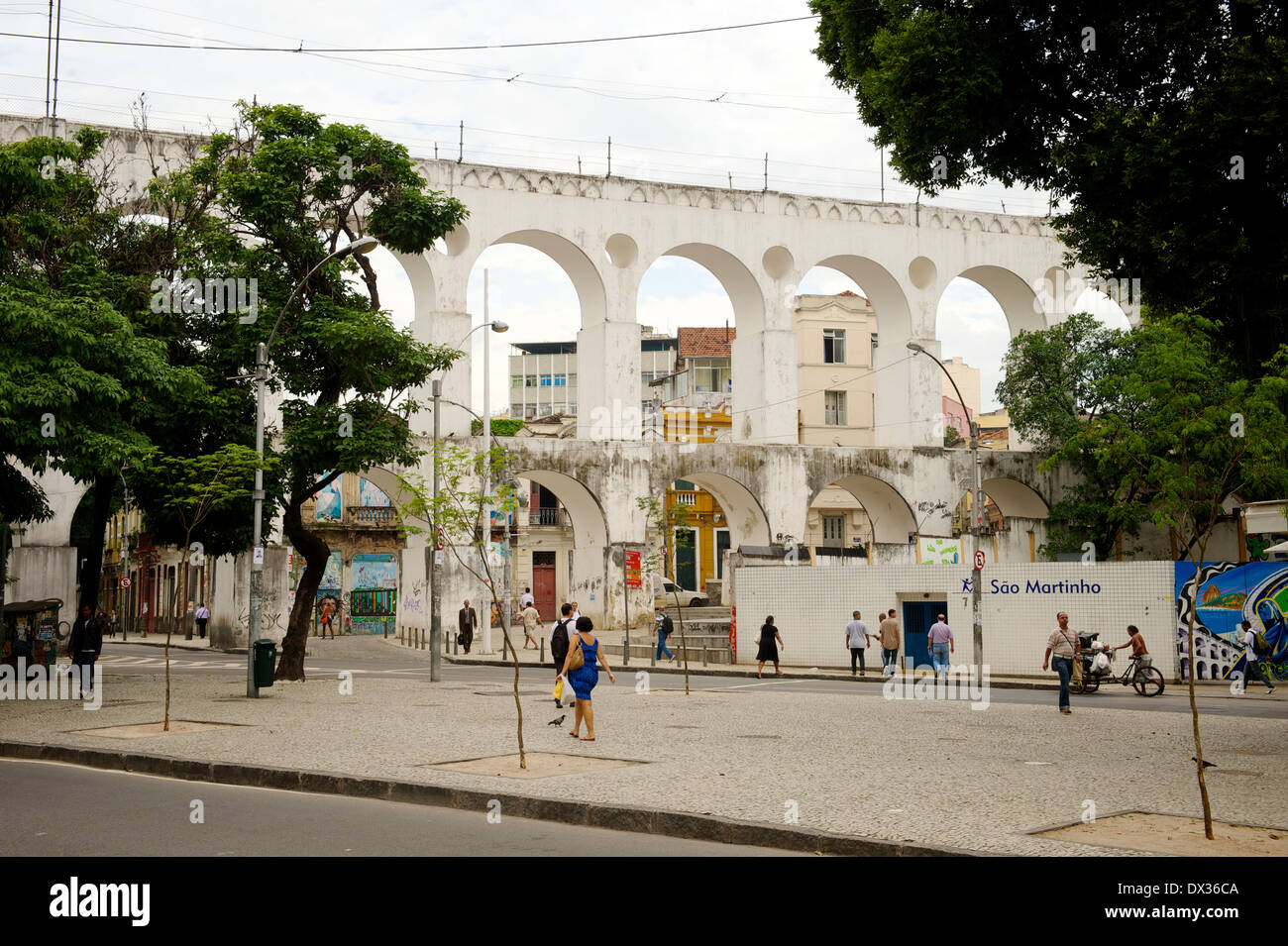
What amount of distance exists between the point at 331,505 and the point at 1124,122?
44.7 metres

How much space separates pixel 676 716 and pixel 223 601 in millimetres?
26204

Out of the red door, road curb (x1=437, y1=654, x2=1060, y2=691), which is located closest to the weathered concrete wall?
road curb (x1=437, y1=654, x2=1060, y2=691)

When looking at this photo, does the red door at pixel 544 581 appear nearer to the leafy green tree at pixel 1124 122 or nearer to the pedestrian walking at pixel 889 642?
the pedestrian walking at pixel 889 642

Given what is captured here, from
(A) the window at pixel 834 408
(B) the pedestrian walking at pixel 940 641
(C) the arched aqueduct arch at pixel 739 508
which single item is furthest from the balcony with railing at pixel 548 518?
(B) the pedestrian walking at pixel 940 641

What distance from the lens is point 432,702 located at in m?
19.0

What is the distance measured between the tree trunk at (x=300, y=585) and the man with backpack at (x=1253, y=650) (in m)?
17.6

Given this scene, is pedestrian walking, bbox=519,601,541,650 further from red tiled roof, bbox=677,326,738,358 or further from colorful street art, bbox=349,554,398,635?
red tiled roof, bbox=677,326,738,358

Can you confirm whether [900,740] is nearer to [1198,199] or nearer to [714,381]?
[1198,199]

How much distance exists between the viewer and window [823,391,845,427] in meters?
60.7

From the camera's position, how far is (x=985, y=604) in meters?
27.5

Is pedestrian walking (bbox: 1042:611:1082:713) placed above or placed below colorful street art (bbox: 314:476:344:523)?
below

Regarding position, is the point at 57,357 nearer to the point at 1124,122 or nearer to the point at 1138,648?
the point at 1124,122

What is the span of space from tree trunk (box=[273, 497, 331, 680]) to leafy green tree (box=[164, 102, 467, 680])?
0.03 m
